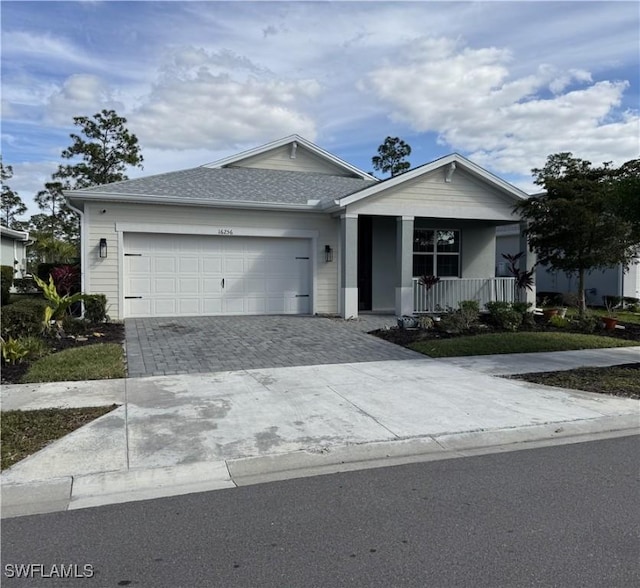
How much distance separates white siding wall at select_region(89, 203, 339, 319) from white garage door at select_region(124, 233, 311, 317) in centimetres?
34

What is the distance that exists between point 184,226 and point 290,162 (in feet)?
22.4

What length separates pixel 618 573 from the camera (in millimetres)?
3139

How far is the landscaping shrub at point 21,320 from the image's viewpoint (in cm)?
1062

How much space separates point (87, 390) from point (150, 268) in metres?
8.05

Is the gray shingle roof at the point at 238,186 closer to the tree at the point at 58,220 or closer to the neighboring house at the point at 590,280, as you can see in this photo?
the neighboring house at the point at 590,280

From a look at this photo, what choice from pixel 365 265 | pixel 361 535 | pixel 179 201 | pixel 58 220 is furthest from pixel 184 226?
pixel 58 220

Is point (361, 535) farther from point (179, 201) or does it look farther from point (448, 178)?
point (448, 178)

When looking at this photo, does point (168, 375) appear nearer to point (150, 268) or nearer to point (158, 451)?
point (158, 451)

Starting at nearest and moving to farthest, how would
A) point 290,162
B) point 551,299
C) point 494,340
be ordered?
point 494,340, point 290,162, point 551,299

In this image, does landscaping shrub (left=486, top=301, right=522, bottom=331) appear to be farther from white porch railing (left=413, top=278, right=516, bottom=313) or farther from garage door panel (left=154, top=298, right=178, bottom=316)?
garage door panel (left=154, top=298, right=178, bottom=316)

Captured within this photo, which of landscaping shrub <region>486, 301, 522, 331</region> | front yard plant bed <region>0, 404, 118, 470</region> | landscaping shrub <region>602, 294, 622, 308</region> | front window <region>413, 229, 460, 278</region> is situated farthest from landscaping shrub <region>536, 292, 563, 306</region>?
front yard plant bed <region>0, 404, 118, 470</region>

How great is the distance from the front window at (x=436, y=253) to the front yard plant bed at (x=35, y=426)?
1368 cm

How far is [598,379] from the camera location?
833 cm

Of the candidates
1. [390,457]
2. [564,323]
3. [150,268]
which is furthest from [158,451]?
[564,323]
